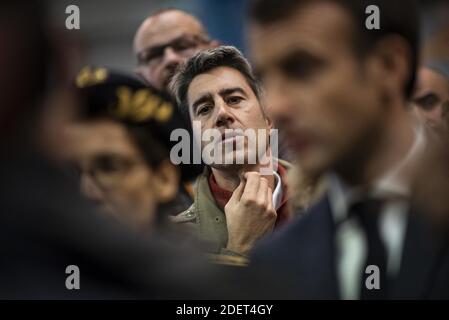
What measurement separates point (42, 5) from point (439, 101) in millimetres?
2009

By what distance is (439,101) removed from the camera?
10.3 ft

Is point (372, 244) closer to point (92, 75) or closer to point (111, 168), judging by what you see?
point (111, 168)

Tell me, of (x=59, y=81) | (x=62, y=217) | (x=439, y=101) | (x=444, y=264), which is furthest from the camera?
(x=439, y=101)

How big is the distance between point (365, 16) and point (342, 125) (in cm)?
40

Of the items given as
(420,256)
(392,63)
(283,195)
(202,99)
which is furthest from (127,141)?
(420,256)

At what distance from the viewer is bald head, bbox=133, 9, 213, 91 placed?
3.10 meters

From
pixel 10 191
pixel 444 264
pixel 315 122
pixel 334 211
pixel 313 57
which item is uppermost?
pixel 313 57

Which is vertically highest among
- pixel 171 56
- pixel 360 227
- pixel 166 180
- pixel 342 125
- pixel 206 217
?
pixel 171 56

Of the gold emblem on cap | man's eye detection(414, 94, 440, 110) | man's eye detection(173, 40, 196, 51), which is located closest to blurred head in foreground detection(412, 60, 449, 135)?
man's eye detection(414, 94, 440, 110)

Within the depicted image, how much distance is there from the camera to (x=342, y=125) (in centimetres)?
298

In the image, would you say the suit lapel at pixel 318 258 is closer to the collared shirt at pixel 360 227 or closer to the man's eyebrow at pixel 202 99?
the collared shirt at pixel 360 227

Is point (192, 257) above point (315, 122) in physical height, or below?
below

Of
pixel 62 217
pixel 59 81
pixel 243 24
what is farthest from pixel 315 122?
pixel 62 217
